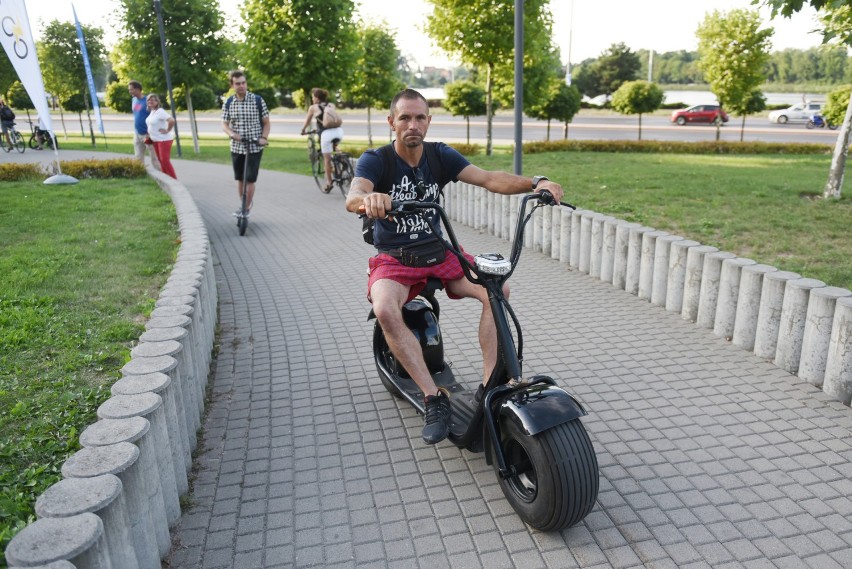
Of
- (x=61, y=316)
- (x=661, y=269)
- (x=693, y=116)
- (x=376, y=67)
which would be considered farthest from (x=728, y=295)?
(x=693, y=116)

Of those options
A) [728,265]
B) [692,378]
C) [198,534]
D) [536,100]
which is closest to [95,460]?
[198,534]

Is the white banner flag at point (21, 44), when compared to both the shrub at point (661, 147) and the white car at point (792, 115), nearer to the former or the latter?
the shrub at point (661, 147)

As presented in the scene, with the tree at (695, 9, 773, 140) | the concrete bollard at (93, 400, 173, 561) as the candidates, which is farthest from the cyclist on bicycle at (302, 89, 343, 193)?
the tree at (695, 9, 773, 140)

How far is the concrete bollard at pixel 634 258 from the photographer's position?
631 centimetres

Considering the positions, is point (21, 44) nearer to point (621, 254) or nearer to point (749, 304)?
point (621, 254)

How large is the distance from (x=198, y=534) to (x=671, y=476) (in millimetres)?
2246

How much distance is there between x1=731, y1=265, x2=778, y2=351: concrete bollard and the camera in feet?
16.1

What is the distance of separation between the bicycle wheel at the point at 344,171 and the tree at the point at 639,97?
17.3 metres

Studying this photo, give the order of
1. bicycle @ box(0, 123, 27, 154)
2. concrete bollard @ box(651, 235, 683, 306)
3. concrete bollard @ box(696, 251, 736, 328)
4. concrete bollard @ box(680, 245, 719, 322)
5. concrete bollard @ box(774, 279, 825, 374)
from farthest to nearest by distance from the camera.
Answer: bicycle @ box(0, 123, 27, 154), concrete bollard @ box(651, 235, 683, 306), concrete bollard @ box(680, 245, 719, 322), concrete bollard @ box(696, 251, 736, 328), concrete bollard @ box(774, 279, 825, 374)

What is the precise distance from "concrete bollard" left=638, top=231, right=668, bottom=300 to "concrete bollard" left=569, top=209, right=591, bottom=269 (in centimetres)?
109

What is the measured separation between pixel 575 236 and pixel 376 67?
17643 millimetres

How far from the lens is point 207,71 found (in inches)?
853

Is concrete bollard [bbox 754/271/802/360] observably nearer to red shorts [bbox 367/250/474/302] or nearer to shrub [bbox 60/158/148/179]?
red shorts [bbox 367/250/474/302]

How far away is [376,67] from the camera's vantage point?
23.3 meters
